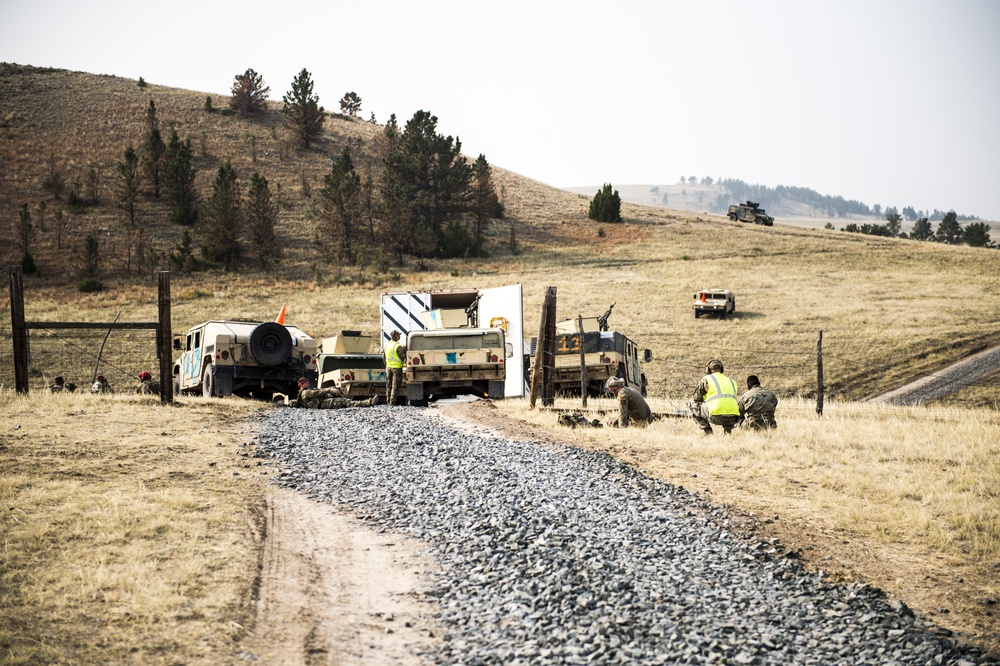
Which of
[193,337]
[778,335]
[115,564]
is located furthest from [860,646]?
[778,335]

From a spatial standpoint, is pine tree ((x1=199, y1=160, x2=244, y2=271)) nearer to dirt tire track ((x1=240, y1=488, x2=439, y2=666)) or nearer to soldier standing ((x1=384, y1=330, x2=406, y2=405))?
soldier standing ((x1=384, y1=330, x2=406, y2=405))

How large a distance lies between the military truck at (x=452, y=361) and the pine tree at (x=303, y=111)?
68395mm

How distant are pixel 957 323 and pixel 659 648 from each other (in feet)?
139

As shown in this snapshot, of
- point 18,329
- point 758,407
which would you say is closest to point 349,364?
point 18,329

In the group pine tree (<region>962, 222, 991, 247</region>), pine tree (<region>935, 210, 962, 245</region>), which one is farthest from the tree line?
pine tree (<region>935, 210, 962, 245</region>)

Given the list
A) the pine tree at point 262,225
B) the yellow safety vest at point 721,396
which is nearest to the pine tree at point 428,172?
the pine tree at point 262,225

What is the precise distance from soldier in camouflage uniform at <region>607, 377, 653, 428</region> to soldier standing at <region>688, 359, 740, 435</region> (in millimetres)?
1443

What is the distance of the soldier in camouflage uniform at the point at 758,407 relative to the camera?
13.7m

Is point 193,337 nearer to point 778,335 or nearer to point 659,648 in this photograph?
point 659,648

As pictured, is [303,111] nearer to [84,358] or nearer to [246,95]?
[246,95]

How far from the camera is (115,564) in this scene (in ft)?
22.3

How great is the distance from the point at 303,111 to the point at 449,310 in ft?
220

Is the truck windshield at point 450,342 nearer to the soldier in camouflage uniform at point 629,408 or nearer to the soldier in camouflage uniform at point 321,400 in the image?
the soldier in camouflage uniform at point 321,400

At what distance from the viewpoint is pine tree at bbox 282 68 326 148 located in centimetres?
8331
